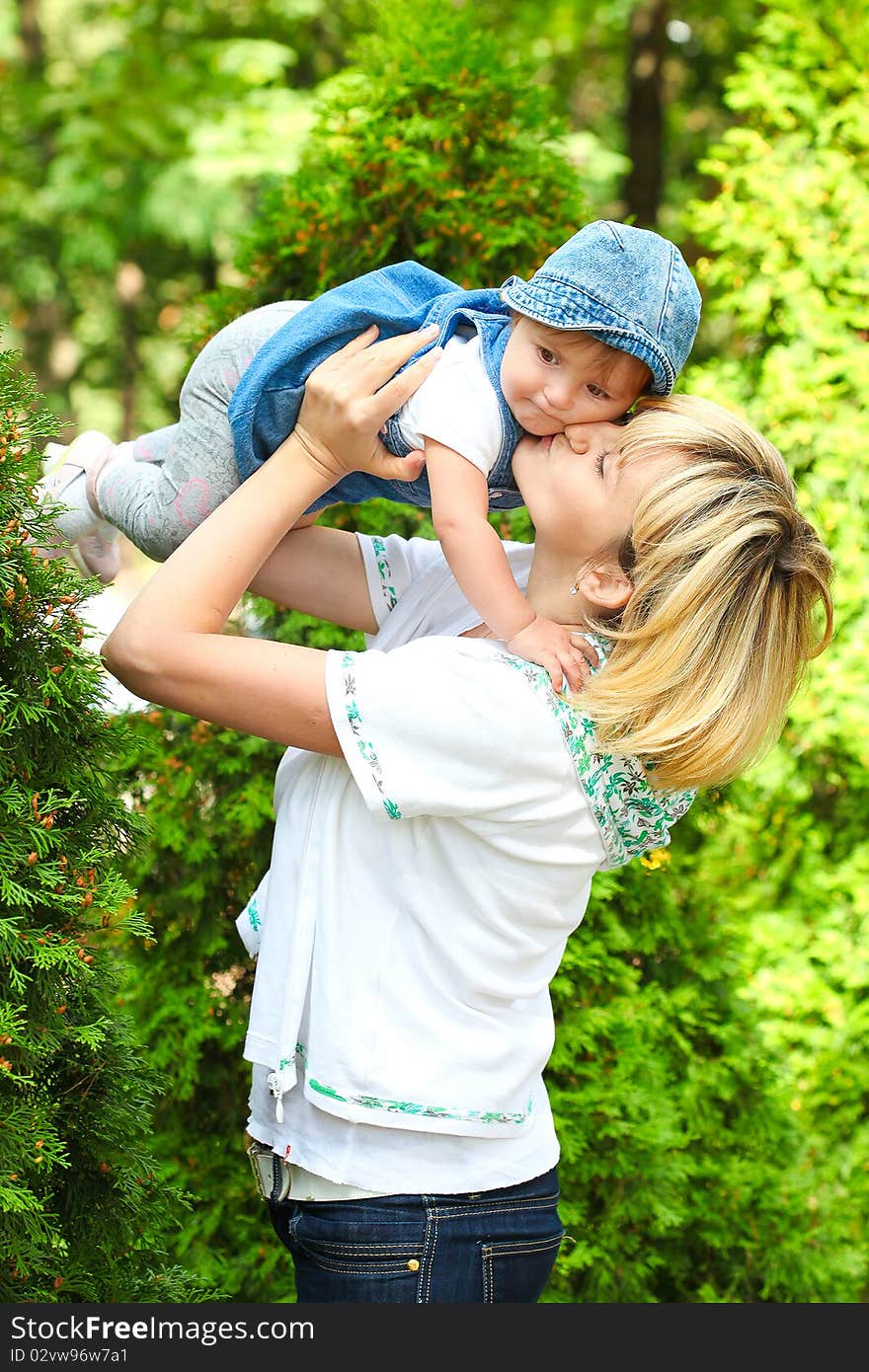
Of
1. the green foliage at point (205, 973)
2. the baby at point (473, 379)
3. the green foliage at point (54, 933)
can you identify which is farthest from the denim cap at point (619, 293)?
the green foliage at point (205, 973)

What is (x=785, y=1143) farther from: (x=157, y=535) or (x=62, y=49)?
(x=62, y=49)

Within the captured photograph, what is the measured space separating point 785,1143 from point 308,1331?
205 centimetres

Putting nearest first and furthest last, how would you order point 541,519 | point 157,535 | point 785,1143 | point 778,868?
point 541,519 → point 157,535 → point 785,1143 → point 778,868

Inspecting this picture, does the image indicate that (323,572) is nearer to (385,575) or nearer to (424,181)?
(385,575)

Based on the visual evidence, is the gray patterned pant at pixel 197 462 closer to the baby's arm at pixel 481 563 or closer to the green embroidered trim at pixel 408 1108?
the baby's arm at pixel 481 563

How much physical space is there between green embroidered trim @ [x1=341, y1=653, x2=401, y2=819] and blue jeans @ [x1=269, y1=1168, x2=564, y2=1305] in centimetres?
52

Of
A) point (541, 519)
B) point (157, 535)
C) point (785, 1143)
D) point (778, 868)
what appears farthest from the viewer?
point (778, 868)

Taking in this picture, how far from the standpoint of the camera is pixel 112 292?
12836 millimetres

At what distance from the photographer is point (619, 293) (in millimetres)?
1788

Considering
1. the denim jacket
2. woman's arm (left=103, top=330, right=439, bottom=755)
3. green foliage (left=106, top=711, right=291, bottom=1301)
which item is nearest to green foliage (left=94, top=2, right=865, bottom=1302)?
green foliage (left=106, top=711, right=291, bottom=1301)

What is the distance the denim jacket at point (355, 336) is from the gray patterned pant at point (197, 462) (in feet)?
0.15

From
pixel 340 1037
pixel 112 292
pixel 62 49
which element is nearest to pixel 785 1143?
pixel 340 1037

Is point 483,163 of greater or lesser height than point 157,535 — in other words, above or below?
above

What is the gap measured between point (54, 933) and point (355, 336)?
3.13 feet
